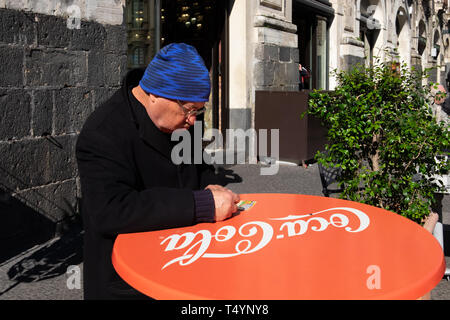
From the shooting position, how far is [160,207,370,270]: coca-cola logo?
1620 millimetres

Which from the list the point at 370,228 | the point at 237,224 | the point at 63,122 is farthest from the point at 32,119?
the point at 370,228

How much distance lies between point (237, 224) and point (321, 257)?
0.44 m

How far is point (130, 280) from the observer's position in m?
1.49

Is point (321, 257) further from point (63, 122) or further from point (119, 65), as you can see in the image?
point (119, 65)

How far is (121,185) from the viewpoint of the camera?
1747 mm

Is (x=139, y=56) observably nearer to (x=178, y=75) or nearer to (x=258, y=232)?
(x=178, y=75)

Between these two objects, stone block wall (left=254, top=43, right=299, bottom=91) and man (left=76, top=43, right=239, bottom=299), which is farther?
stone block wall (left=254, top=43, right=299, bottom=91)

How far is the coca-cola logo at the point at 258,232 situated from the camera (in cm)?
162

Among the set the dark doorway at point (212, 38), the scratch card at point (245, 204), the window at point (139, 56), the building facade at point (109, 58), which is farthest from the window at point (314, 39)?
the scratch card at point (245, 204)

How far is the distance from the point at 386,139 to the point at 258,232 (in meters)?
2.20

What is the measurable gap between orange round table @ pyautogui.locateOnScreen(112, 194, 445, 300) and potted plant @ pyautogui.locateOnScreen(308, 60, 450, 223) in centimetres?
169

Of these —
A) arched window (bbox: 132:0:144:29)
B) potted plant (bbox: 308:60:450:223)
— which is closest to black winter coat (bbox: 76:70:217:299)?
potted plant (bbox: 308:60:450:223)

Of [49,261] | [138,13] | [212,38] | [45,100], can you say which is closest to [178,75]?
[49,261]

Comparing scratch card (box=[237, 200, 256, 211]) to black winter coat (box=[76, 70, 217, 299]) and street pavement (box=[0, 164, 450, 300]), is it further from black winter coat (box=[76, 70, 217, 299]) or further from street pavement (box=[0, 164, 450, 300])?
street pavement (box=[0, 164, 450, 300])
